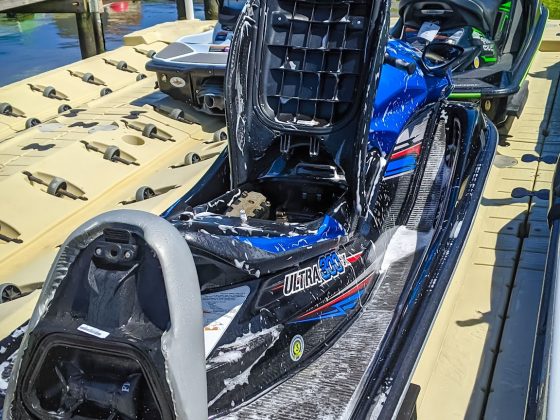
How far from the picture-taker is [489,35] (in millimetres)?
5355

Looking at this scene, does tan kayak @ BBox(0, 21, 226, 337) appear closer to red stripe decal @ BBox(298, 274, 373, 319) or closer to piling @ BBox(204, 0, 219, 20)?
red stripe decal @ BBox(298, 274, 373, 319)

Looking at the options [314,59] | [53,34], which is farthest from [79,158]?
[53,34]

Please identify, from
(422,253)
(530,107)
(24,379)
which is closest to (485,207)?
(422,253)

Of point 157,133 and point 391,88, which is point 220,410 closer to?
point 391,88

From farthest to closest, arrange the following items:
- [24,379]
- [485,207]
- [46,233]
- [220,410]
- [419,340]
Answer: [46,233] → [485,207] → [419,340] → [220,410] → [24,379]

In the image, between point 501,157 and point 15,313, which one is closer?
point 15,313

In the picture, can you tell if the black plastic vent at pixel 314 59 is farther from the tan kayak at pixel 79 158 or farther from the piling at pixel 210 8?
the piling at pixel 210 8

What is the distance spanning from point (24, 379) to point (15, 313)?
1311 millimetres

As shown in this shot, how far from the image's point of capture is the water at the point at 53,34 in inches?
525

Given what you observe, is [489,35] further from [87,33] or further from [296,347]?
[87,33]

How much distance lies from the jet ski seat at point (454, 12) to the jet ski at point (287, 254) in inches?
76.1

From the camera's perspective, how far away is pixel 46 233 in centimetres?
413

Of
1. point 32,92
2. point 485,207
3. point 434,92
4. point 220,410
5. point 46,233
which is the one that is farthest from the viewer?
point 32,92

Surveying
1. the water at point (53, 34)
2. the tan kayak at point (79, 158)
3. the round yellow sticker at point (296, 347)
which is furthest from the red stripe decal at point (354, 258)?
the water at point (53, 34)
